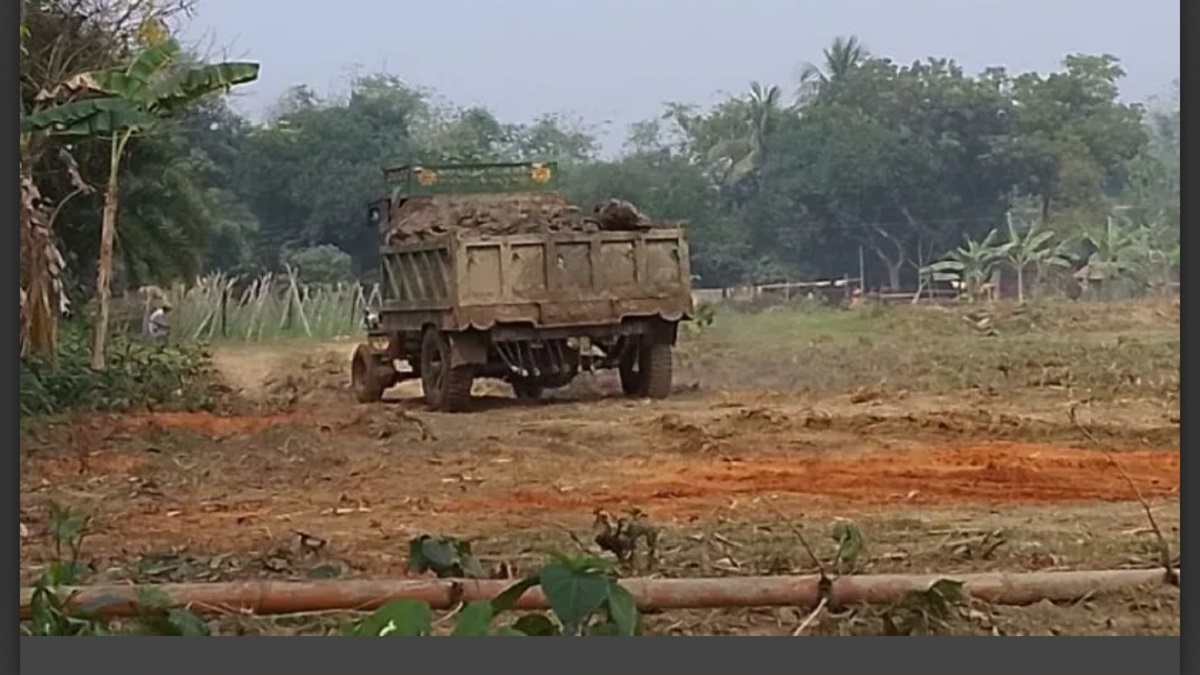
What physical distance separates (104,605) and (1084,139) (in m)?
2.25

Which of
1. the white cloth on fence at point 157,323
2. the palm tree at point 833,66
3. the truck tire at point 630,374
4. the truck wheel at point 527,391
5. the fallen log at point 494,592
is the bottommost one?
the fallen log at point 494,592

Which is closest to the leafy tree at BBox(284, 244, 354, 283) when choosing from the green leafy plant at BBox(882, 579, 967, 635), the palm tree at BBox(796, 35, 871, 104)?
the palm tree at BBox(796, 35, 871, 104)

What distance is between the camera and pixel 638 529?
381cm

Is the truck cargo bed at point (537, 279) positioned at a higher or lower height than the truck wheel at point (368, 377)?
higher

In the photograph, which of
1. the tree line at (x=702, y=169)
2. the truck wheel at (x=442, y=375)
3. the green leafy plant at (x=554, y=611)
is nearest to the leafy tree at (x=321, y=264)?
the tree line at (x=702, y=169)

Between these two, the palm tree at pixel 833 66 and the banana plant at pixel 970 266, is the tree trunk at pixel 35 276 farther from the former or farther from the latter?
the banana plant at pixel 970 266

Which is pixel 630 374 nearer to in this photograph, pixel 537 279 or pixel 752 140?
pixel 537 279

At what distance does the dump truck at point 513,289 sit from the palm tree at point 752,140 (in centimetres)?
17

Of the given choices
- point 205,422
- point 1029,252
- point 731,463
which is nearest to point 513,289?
point 731,463

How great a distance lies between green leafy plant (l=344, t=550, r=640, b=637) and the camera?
3.55 m

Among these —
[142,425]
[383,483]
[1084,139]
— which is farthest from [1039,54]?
[142,425]

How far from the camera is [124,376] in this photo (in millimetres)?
3895

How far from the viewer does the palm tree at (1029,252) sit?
3.87m

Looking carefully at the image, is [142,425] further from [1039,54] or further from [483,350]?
[1039,54]
